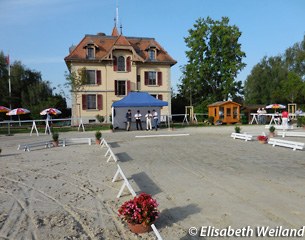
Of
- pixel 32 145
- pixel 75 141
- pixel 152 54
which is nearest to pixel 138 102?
pixel 75 141

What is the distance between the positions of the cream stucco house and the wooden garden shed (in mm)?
7334

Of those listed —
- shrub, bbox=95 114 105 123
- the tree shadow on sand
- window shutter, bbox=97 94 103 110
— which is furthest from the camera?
window shutter, bbox=97 94 103 110

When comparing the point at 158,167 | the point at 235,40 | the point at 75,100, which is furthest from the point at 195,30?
the point at 158,167

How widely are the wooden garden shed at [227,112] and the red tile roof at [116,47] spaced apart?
9818 mm

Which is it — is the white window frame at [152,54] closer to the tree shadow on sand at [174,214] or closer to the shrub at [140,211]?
the tree shadow on sand at [174,214]

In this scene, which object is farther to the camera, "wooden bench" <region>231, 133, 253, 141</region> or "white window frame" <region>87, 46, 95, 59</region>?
"white window frame" <region>87, 46, 95, 59</region>

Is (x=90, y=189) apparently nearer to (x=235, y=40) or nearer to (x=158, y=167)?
(x=158, y=167)

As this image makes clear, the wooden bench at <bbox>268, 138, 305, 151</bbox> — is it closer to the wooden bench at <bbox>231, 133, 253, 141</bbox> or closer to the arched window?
the wooden bench at <bbox>231, 133, 253, 141</bbox>

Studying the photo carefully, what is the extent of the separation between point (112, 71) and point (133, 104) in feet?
44.5

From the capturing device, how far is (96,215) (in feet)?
19.2

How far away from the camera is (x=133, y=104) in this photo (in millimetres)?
26578

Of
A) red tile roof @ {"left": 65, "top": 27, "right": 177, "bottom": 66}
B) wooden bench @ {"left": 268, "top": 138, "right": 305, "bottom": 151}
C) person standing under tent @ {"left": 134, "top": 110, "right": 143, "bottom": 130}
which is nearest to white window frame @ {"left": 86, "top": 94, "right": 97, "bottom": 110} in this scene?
red tile roof @ {"left": 65, "top": 27, "right": 177, "bottom": 66}

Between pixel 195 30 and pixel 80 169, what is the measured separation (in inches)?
1522

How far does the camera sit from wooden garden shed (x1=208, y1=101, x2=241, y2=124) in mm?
34375
